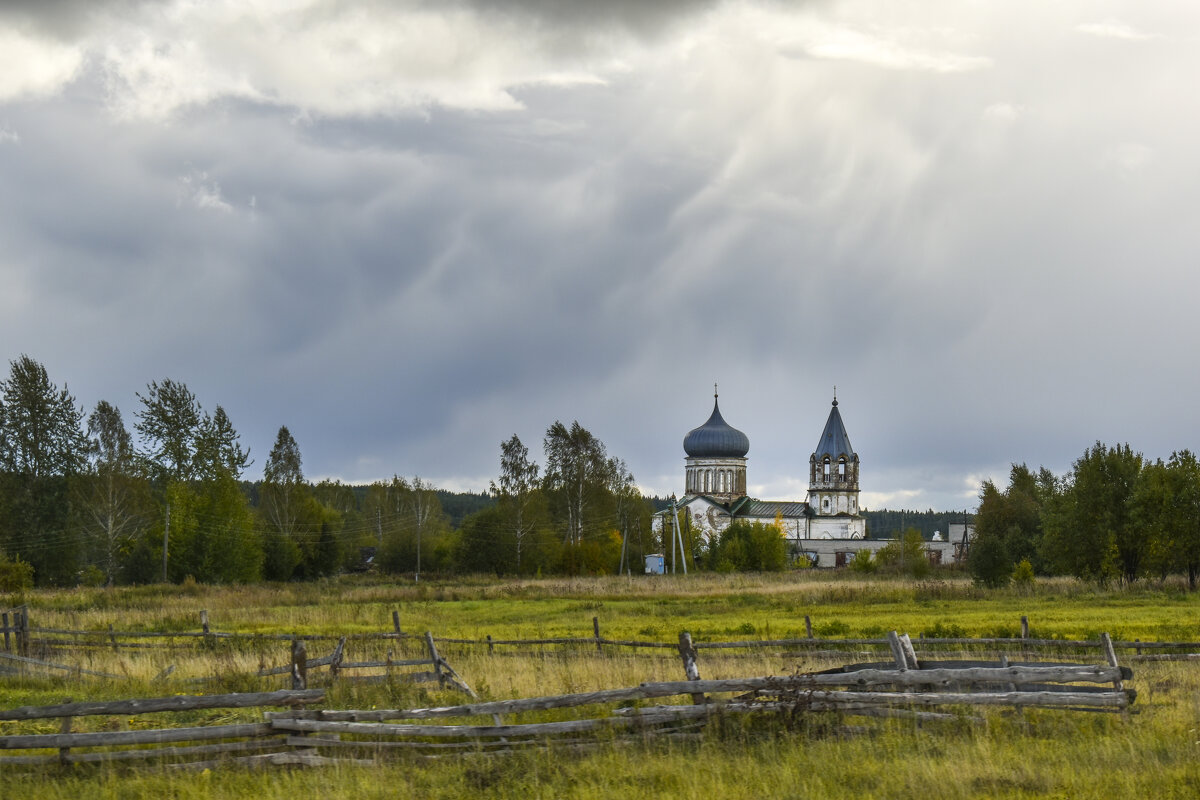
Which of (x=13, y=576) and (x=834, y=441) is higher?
(x=834, y=441)

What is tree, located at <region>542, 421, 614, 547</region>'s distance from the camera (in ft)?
303

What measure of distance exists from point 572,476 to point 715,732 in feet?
259

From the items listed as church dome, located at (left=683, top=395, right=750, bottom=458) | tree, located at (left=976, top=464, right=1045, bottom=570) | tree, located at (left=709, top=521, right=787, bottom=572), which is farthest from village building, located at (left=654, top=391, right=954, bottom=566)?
tree, located at (left=976, top=464, right=1045, bottom=570)

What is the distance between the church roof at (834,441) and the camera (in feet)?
477

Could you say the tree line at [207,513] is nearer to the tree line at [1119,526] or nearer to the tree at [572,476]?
the tree at [572,476]

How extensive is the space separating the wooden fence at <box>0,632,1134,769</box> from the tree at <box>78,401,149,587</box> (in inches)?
2458

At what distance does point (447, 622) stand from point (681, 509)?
96.5m

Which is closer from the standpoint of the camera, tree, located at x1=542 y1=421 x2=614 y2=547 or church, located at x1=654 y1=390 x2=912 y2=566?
tree, located at x1=542 y1=421 x2=614 y2=547

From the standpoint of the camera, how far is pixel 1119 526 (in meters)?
56.9

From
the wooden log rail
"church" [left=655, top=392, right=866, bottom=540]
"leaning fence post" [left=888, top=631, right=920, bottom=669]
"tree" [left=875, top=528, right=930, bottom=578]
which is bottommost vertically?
"tree" [left=875, top=528, right=930, bottom=578]

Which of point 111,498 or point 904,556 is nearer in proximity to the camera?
point 111,498

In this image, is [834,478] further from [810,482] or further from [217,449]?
[217,449]

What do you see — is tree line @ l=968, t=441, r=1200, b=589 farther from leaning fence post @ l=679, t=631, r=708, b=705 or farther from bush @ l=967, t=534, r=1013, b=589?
leaning fence post @ l=679, t=631, r=708, b=705

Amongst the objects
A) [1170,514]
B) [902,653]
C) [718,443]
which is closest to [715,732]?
[902,653]
